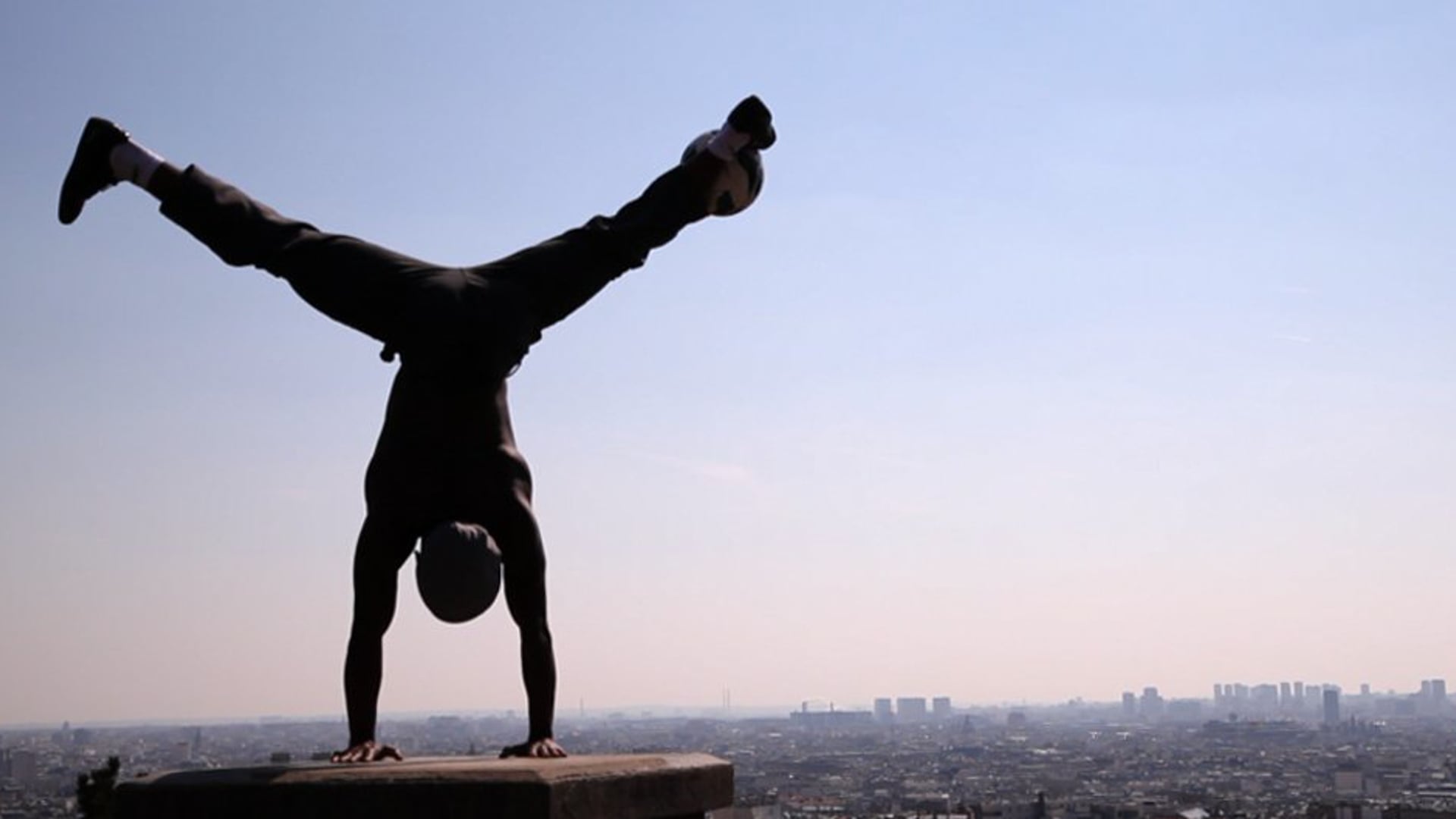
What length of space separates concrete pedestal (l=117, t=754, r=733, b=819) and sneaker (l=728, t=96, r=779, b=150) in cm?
221

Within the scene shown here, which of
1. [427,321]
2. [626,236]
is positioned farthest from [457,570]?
[626,236]

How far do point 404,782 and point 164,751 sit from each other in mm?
126237

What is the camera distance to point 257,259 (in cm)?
608

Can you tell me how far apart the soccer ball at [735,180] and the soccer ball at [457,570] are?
4.70ft

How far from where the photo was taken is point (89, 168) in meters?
6.38

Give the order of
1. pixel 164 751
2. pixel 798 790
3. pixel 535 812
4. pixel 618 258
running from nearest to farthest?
pixel 535 812
pixel 618 258
pixel 798 790
pixel 164 751

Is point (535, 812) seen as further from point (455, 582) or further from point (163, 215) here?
point (163, 215)

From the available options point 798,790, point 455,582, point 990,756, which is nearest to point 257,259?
point 455,582

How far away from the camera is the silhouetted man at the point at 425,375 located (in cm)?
597

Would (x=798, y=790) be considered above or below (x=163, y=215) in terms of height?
below

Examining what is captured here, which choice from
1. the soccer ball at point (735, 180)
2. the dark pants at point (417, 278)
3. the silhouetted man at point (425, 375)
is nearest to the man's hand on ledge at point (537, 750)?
the silhouetted man at point (425, 375)

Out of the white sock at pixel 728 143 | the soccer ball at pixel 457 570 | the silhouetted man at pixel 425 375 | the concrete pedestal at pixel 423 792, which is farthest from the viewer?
the white sock at pixel 728 143

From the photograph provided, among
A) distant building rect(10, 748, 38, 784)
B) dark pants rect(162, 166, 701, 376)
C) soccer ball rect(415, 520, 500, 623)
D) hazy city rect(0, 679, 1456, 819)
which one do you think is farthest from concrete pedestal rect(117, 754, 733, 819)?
distant building rect(10, 748, 38, 784)

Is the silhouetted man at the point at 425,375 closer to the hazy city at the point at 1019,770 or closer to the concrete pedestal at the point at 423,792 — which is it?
the concrete pedestal at the point at 423,792
